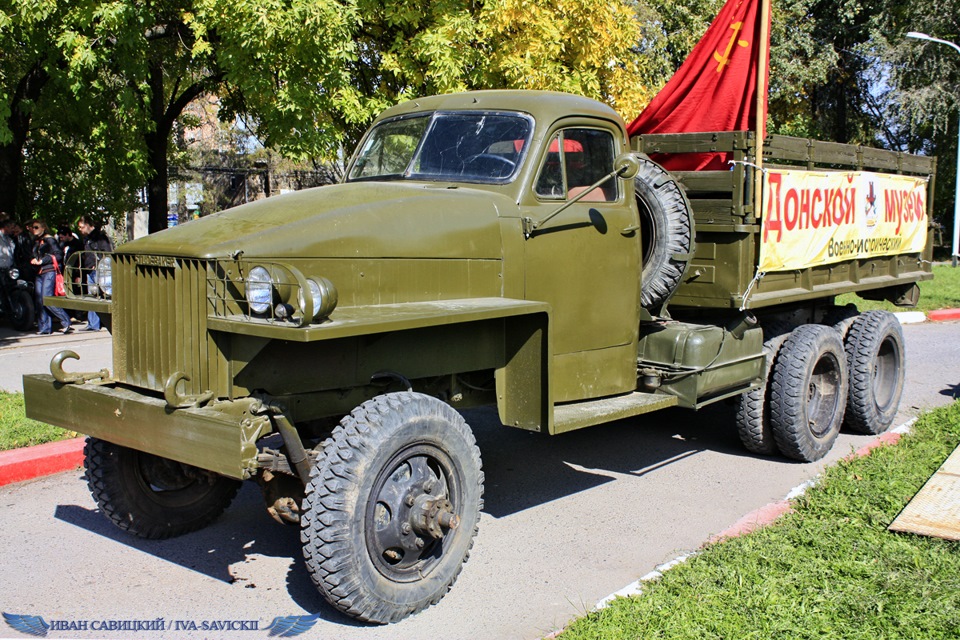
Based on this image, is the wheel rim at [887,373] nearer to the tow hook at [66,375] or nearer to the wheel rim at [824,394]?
the wheel rim at [824,394]

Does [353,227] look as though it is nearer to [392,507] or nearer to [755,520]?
[392,507]

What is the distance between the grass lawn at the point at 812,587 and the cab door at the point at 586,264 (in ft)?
4.37

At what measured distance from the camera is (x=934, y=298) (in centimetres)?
1756

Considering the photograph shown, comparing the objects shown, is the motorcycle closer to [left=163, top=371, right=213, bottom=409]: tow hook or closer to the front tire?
the front tire

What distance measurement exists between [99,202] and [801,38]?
69.2 feet

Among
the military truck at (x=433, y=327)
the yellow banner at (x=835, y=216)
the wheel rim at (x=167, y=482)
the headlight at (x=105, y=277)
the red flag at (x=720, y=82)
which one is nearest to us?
the military truck at (x=433, y=327)

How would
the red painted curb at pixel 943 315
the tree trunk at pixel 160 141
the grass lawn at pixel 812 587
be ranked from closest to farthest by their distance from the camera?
1. the grass lawn at pixel 812 587
2. the red painted curb at pixel 943 315
3. the tree trunk at pixel 160 141

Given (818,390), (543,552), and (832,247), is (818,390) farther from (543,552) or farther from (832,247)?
(543,552)

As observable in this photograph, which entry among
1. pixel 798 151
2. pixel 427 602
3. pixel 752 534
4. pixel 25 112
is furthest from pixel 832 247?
pixel 25 112

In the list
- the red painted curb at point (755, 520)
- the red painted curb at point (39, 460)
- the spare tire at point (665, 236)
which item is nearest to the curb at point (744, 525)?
the red painted curb at point (755, 520)

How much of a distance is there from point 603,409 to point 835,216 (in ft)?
10.0

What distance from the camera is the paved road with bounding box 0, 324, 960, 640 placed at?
430 centimetres

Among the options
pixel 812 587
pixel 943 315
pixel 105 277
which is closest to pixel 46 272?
pixel 105 277

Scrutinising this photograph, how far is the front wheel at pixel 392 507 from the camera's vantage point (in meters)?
3.92
